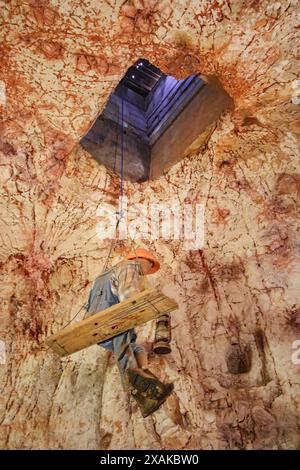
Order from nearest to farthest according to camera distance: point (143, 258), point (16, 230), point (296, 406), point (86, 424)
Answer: point (143, 258), point (296, 406), point (86, 424), point (16, 230)

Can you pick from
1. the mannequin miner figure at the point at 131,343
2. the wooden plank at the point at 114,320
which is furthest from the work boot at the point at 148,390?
the wooden plank at the point at 114,320

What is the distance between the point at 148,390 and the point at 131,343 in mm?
531

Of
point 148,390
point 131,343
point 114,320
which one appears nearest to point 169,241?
point 131,343

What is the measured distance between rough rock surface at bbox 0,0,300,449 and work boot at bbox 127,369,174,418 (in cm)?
149

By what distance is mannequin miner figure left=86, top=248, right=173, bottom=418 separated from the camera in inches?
124

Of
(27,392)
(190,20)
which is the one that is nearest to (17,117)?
(190,20)

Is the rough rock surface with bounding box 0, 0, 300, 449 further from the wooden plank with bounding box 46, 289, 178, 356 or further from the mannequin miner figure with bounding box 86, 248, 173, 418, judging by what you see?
the wooden plank with bounding box 46, 289, 178, 356

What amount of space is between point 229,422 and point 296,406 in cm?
72

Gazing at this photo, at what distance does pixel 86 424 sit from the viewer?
175 inches

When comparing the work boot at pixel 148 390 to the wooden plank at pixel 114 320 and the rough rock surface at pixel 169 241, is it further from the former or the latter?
the rough rock surface at pixel 169 241

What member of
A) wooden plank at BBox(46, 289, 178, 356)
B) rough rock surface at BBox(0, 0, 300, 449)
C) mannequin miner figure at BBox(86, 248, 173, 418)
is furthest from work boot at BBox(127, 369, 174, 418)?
rough rock surface at BBox(0, 0, 300, 449)

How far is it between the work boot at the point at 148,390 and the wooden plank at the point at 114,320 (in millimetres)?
392
